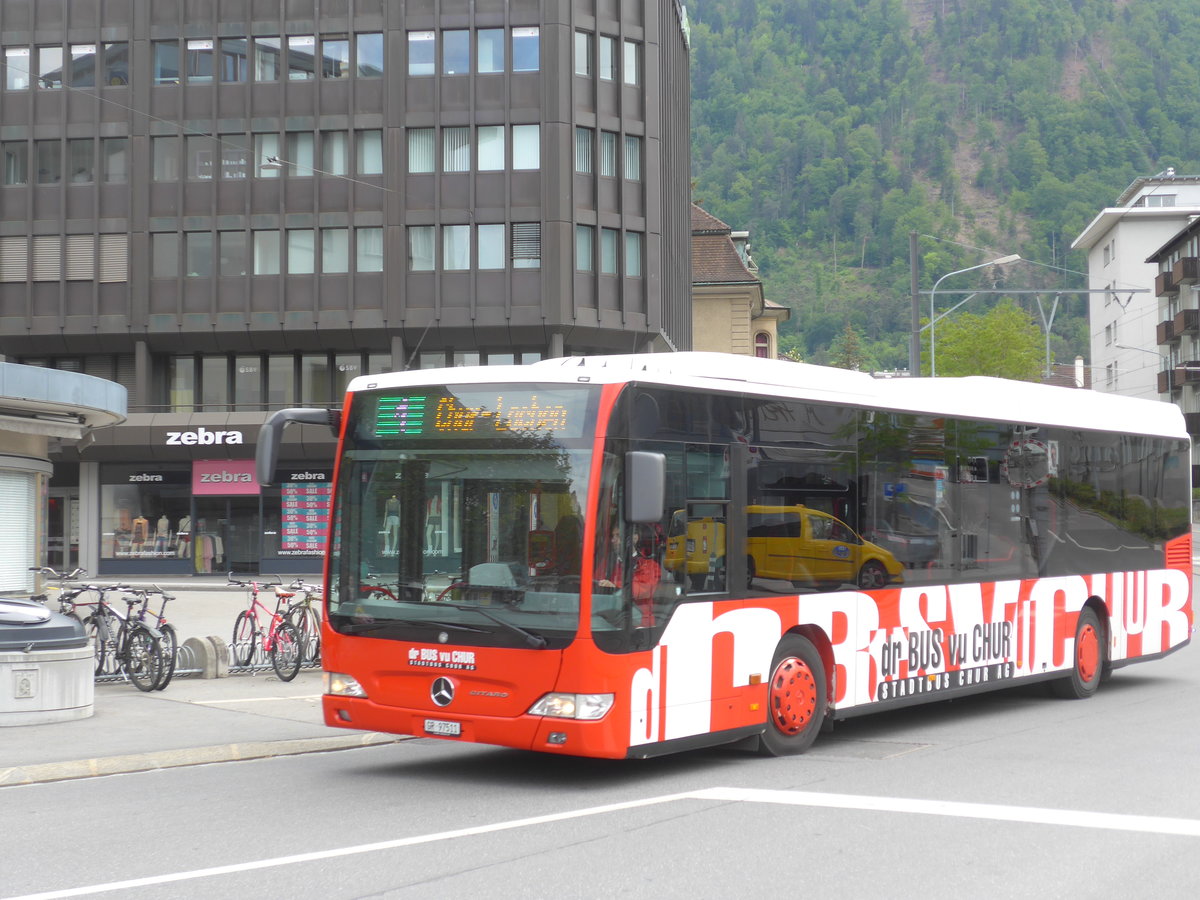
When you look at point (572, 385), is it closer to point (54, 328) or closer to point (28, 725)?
point (28, 725)

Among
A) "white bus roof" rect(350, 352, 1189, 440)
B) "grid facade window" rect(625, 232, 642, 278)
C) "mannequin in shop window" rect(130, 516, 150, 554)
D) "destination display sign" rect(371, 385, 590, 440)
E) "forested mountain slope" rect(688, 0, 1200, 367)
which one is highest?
"forested mountain slope" rect(688, 0, 1200, 367)

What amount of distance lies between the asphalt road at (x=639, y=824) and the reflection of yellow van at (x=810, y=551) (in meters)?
1.31

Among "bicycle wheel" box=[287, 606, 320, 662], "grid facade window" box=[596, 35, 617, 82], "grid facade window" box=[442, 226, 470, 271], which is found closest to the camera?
"bicycle wheel" box=[287, 606, 320, 662]

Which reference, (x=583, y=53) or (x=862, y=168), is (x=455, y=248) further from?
(x=862, y=168)

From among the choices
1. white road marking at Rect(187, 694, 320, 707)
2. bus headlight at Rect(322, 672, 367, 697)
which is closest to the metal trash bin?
white road marking at Rect(187, 694, 320, 707)

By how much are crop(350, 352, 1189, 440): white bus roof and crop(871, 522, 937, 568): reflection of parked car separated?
99 cm

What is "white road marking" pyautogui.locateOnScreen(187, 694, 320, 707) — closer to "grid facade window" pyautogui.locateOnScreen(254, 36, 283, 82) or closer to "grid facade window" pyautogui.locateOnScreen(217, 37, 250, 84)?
"grid facade window" pyautogui.locateOnScreen(254, 36, 283, 82)

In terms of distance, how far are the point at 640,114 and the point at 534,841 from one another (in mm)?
37165

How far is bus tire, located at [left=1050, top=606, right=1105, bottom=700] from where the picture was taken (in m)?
14.0

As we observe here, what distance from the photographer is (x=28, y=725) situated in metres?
12.0

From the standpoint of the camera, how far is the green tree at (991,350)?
7162cm

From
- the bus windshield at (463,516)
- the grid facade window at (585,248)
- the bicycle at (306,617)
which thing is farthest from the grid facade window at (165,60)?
the bus windshield at (463,516)

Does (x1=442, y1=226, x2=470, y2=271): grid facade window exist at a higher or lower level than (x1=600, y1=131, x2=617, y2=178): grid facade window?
lower

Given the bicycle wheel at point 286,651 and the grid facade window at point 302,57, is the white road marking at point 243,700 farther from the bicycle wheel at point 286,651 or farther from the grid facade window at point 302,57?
the grid facade window at point 302,57
